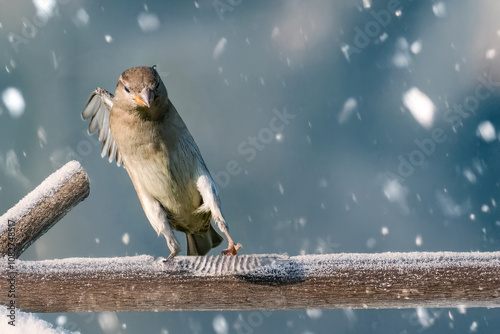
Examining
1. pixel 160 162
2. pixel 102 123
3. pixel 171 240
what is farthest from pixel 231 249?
pixel 102 123

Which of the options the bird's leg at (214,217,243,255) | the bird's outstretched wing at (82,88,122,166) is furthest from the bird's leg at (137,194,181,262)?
the bird's outstretched wing at (82,88,122,166)

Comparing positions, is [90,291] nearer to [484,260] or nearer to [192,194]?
[192,194]

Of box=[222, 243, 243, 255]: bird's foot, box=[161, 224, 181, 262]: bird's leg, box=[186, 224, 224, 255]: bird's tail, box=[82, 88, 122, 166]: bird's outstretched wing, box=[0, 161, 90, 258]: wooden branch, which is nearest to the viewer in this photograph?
box=[0, 161, 90, 258]: wooden branch

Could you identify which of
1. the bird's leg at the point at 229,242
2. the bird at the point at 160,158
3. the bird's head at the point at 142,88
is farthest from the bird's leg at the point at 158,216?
the bird's head at the point at 142,88

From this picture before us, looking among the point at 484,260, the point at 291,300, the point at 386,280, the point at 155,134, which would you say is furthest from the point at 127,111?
the point at 484,260

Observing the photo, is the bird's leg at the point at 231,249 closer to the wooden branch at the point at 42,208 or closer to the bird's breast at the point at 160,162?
the bird's breast at the point at 160,162

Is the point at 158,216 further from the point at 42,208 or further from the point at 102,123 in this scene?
the point at 102,123

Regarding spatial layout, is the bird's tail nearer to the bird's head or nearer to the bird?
the bird

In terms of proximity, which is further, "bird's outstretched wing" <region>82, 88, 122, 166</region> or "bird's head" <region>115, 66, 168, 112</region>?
"bird's outstretched wing" <region>82, 88, 122, 166</region>
